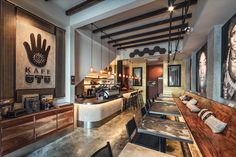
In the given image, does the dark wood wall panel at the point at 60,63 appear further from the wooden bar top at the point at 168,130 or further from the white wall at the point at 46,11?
the wooden bar top at the point at 168,130

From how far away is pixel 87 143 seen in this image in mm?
3633

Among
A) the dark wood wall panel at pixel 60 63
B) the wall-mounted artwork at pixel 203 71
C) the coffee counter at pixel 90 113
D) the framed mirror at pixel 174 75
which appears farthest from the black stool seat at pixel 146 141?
the framed mirror at pixel 174 75

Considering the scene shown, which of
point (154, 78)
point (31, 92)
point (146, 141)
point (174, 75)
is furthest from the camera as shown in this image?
point (154, 78)

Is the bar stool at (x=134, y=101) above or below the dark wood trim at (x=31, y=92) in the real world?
below

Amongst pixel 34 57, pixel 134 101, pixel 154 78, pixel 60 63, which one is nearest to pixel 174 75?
pixel 154 78

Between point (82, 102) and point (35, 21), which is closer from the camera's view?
point (35, 21)

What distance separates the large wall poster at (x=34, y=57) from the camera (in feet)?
10.4

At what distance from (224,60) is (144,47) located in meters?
5.14

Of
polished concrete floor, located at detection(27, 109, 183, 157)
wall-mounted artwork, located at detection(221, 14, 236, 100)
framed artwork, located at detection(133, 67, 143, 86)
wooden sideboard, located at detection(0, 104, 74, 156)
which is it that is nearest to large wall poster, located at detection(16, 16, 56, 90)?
wooden sideboard, located at detection(0, 104, 74, 156)

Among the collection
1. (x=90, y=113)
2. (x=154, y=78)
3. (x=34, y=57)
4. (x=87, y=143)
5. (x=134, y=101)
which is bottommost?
(x=87, y=143)

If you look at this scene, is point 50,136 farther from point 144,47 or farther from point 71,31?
point 144,47

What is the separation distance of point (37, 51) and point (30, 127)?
184 cm

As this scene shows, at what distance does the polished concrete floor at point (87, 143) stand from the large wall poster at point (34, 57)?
1.54 meters

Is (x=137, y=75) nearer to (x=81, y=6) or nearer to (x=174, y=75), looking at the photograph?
(x=174, y=75)
